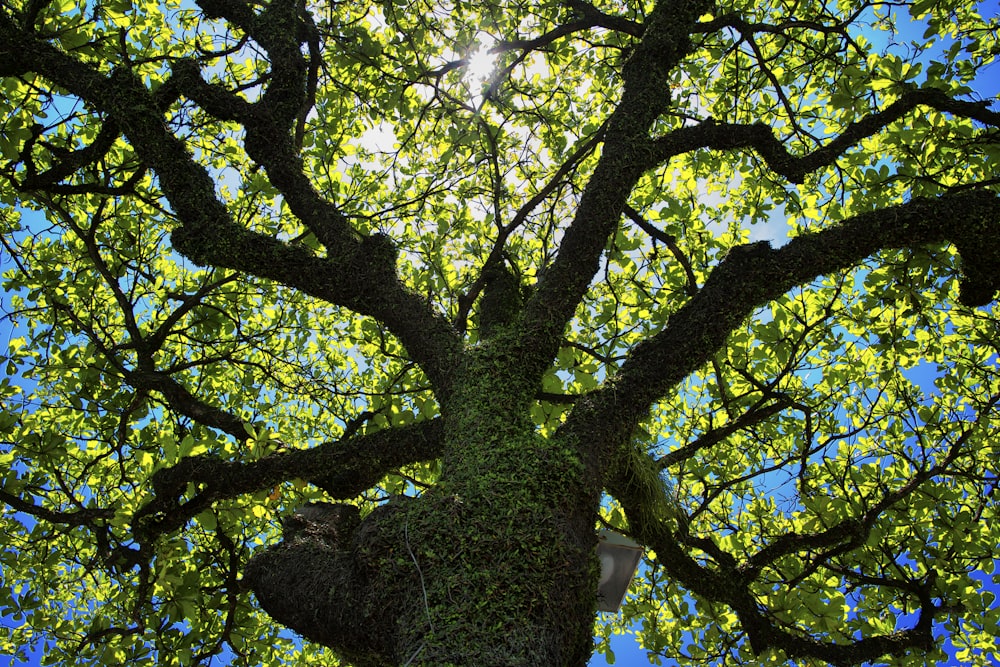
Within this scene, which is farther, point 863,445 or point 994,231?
point 863,445

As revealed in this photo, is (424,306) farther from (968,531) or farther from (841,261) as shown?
(968,531)

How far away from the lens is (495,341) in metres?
3.91

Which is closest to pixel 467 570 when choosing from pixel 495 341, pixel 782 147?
pixel 495 341

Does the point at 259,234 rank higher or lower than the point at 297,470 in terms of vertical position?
higher

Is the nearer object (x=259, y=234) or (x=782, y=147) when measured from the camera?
(x=259, y=234)

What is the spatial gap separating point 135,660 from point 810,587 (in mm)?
5641

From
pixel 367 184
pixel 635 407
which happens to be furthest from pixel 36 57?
pixel 635 407

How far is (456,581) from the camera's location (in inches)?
108

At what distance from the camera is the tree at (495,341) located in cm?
325

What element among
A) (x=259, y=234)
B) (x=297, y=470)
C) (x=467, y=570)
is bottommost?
(x=467, y=570)

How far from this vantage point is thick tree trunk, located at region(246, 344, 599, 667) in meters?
2.64

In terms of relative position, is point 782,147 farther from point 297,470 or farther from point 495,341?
point 297,470

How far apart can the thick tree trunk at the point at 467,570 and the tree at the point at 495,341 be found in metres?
0.01

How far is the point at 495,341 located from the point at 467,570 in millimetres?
1472
